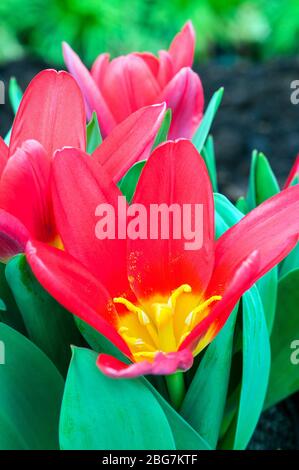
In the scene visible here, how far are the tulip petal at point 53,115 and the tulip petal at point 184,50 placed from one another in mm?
203

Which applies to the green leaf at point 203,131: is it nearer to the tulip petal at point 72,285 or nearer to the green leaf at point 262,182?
the green leaf at point 262,182

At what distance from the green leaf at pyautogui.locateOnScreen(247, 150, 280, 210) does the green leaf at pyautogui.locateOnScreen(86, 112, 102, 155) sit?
0.77ft

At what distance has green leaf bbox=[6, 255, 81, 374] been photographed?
77 cm

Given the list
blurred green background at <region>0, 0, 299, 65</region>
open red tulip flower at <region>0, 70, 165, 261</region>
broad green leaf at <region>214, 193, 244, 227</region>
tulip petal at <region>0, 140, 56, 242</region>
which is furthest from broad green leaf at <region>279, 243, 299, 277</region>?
Result: blurred green background at <region>0, 0, 299, 65</region>

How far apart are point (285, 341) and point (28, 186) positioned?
0.40m

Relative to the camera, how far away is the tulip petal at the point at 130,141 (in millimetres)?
745

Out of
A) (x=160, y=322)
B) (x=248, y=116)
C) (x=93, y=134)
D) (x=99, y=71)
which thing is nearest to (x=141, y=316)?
(x=160, y=322)

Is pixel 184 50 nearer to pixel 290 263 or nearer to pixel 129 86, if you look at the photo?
pixel 129 86

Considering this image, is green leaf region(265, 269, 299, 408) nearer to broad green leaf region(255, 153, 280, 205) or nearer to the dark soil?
broad green leaf region(255, 153, 280, 205)

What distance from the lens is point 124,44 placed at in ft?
13.0

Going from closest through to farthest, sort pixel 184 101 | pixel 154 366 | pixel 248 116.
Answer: pixel 154 366, pixel 184 101, pixel 248 116

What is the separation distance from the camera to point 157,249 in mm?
737
